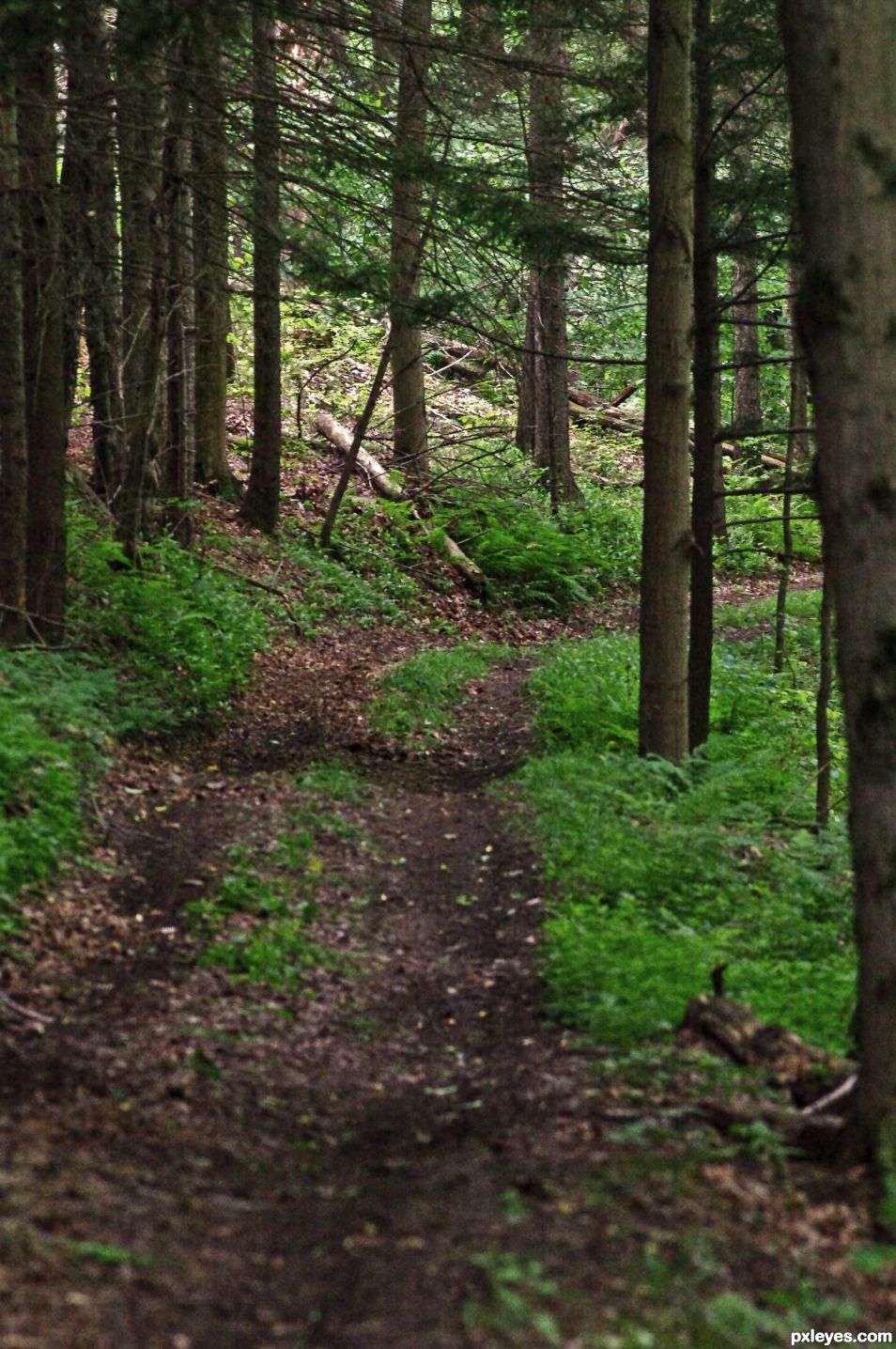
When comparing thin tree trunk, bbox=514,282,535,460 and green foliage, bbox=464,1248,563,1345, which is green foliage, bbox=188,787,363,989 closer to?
green foliage, bbox=464,1248,563,1345

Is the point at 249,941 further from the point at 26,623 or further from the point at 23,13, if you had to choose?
the point at 23,13

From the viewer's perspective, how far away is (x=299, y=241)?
1044cm

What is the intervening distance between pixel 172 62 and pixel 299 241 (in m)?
1.83

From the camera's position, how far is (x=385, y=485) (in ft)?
67.2

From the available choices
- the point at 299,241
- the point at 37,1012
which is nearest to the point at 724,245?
the point at 299,241

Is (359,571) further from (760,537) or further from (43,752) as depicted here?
(43,752)

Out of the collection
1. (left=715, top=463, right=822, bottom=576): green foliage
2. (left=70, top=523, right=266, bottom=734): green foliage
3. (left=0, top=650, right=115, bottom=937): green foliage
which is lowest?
(left=0, top=650, right=115, bottom=937): green foliage

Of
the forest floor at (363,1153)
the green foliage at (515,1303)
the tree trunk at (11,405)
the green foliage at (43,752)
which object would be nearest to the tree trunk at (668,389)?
the forest floor at (363,1153)

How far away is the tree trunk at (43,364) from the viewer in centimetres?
958

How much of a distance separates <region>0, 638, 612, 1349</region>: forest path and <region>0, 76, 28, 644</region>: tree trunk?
1.82 metres

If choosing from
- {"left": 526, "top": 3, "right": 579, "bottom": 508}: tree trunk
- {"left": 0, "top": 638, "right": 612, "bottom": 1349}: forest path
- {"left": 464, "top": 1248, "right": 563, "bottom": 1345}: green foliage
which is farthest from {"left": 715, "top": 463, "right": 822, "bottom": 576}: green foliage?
{"left": 464, "top": 1248, "right": 563, "bottom": 1345}: green foliage

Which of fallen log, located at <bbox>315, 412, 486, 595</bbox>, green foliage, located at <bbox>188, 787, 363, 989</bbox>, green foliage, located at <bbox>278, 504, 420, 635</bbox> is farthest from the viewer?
fallen log, located at <bbox>315, 412, 486, 595</bbox>

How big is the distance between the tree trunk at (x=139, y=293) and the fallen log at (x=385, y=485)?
244 inches

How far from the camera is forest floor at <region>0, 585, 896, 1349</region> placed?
339cm
